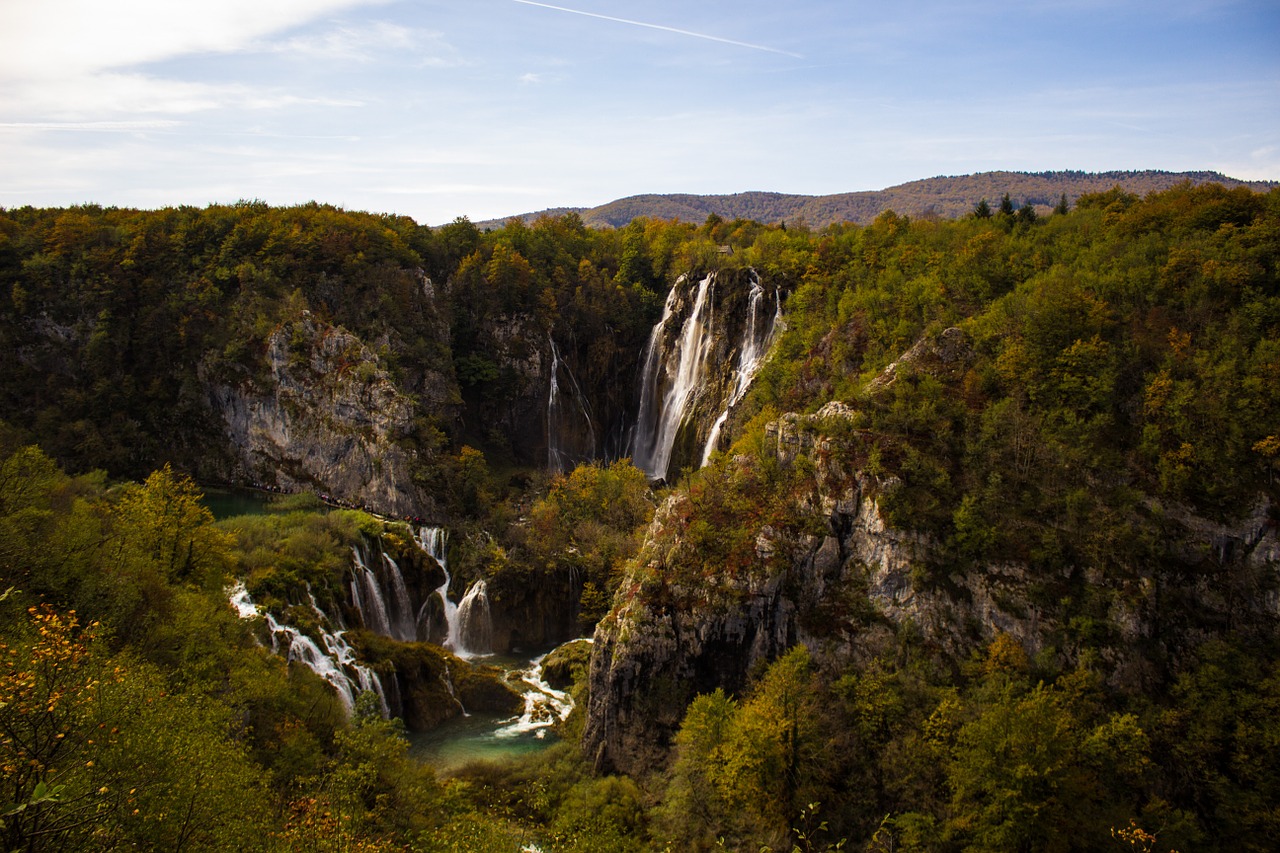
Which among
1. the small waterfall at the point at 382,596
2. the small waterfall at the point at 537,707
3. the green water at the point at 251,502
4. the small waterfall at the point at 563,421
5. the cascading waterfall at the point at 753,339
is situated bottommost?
the small waterfall at the point at 537,707

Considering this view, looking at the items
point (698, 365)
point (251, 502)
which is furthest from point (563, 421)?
point (251, 502)

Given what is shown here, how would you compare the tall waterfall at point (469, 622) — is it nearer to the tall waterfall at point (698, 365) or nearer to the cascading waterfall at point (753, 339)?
the tall waterfall at point (698, 365)

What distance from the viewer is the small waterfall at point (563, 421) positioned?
69000 millimetres

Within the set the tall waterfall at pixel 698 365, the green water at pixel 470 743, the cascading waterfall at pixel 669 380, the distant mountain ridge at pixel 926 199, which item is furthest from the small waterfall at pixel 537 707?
the distant mountain ridge at pixel 926 199

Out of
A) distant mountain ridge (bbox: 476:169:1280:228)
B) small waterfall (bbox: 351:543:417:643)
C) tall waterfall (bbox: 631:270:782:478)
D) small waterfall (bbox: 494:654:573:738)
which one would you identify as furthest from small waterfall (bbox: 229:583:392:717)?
distant mountain ridge (bbox: 476:169:1280:228)

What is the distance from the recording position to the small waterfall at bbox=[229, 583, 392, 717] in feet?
106

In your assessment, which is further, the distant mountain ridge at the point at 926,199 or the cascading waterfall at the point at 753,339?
the distant mountain ridge at the point at 926,199

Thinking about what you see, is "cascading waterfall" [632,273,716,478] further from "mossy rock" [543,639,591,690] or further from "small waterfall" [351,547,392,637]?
"small waterfall" [351,547,392,637]

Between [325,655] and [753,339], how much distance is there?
1425 inches

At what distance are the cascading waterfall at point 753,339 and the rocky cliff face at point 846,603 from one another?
59.1ft

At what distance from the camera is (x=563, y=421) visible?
230 ft

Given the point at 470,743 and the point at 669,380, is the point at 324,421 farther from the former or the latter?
the point at 470,743

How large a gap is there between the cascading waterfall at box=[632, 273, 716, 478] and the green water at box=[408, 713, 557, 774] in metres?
28.1

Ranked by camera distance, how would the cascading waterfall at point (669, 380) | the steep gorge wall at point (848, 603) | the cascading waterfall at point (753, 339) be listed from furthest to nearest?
the cascading waterfall at point (669, 380) < the cascading waterfall at point (753, 339) < the steep gorge wall at point (848, 603)
